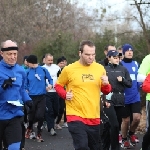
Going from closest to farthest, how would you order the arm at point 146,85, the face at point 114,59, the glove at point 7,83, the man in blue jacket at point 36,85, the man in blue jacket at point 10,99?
the glove at point 7,83, the man in blue jacket at point 10,99, the arm at point 146,85, the face at point 114,59, the man in blue jacket at point 36,85

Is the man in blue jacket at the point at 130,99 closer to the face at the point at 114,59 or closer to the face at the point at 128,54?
the face at the point at 128,54

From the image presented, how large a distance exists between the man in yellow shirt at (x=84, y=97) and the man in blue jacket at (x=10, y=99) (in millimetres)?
711

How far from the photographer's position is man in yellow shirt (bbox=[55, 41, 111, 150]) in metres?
6.12

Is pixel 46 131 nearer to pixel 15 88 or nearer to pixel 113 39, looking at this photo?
pixel 15 88

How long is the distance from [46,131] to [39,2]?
19.5m

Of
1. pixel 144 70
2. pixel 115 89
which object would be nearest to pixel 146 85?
pixel 144 70

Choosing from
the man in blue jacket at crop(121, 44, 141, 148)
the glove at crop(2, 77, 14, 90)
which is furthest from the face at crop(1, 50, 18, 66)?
the man in blue jacket at crop(121, 44, 141, 148)

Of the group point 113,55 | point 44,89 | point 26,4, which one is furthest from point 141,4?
point 26,4

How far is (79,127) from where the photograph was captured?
6.06 m

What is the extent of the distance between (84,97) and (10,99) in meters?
1.09

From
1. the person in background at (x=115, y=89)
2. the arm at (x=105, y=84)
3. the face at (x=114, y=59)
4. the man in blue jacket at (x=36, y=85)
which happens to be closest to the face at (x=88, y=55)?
the arm at (x=105, y=84)

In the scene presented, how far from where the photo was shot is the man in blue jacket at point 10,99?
6109 millimetres

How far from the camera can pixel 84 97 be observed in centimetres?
613

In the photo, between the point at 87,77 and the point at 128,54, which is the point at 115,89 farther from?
the point at 87,77
